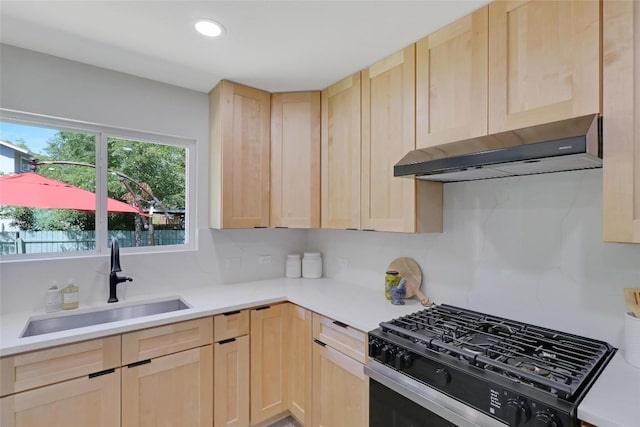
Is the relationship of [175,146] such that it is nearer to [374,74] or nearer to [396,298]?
[374,74]

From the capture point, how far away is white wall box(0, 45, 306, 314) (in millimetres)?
1763

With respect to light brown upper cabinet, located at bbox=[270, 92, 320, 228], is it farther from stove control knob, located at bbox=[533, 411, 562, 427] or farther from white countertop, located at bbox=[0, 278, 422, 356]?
stove control knob, located at bbox=[533, 411, 562, 427]

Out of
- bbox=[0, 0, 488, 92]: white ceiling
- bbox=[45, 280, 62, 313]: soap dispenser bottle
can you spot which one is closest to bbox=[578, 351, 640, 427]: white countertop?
bbox=[0, 0, 488, 92]: white ceiling

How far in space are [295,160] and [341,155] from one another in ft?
1.27

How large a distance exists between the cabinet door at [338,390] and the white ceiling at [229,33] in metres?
1.72

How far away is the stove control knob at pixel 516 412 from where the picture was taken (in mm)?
968

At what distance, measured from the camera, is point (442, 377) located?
1183 millimetres

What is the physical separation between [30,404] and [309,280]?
1733 mm

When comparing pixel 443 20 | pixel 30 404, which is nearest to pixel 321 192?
pixel 443 20

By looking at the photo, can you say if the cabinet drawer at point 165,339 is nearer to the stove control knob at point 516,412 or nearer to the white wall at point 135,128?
the white wall at point 135,128

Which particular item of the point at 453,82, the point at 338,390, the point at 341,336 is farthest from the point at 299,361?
the point at 453,82

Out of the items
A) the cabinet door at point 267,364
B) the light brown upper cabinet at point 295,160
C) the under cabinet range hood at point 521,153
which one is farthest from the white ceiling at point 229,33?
the cabinet door at point 267,364

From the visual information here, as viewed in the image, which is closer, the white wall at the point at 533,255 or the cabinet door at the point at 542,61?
the cabinet door at the point at 542,61

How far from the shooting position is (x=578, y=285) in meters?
1.37
